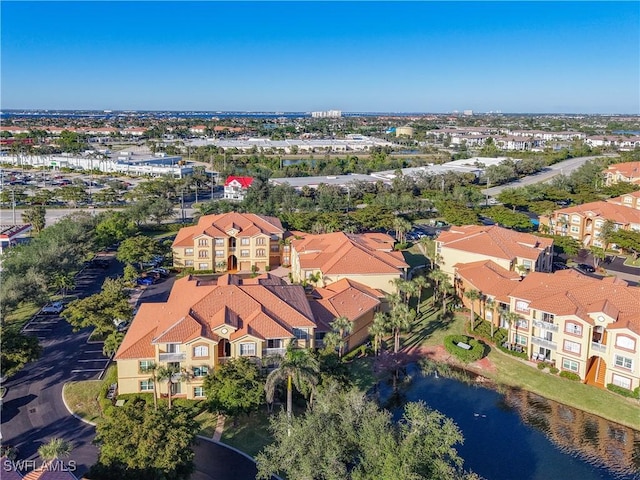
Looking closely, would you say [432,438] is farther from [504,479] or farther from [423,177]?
[423,177]

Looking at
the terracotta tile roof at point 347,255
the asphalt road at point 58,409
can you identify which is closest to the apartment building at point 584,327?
the terracotta tile roof at point 347,255

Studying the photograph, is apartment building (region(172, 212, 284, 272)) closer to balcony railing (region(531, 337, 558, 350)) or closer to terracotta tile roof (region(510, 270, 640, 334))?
terracotta tile roof (region(510, 270, 640, 334))

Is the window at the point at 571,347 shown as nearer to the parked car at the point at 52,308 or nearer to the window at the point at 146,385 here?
the window at the point at 146,385

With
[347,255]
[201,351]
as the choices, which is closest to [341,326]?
[201,351]

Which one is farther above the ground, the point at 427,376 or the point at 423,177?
the point at 423,177

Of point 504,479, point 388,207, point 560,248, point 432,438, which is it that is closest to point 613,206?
point 560,248
